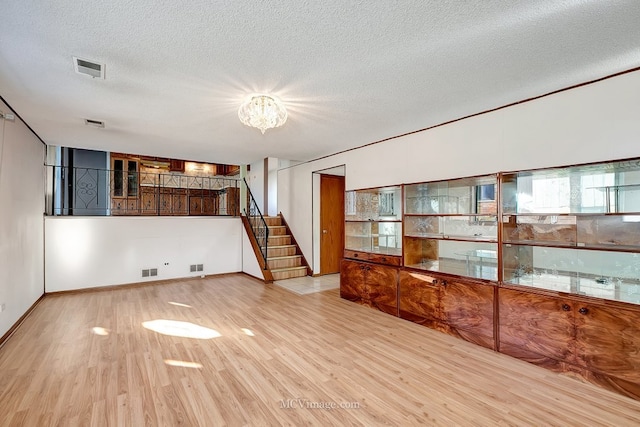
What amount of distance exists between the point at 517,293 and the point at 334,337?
1990 mm

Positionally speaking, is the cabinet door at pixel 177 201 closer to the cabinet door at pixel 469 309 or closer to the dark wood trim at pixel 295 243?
the dark wood trim at pixel 295 243

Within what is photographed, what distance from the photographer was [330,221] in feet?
22.4

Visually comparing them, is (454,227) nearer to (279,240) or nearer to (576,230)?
(576,230)

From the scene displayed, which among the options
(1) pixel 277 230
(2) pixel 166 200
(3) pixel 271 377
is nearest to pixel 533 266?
(3) pixel 271 377

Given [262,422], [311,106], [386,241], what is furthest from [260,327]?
[311,106]

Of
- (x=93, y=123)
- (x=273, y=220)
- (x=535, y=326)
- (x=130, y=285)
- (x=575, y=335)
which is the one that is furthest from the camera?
(x=273, y=220)

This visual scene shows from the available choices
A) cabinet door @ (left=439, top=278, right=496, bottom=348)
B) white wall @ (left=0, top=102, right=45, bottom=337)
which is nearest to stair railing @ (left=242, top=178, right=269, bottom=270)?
white wall @ (left=0, top=102, right=45, bottom=337)

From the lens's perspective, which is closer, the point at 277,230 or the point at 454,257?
the point at 454,257

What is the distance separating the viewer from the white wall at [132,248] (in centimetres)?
530

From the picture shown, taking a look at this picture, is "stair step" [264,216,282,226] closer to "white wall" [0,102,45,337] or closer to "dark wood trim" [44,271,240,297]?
"dark wood trim" [44,271,240,297]

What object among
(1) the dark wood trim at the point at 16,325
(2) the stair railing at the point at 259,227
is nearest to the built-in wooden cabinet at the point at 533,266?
(2) the stair railing at the point at 259,227

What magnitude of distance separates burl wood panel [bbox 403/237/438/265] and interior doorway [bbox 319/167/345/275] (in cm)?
266

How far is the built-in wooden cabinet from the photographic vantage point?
245 centimetres

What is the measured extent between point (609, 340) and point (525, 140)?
192cm
